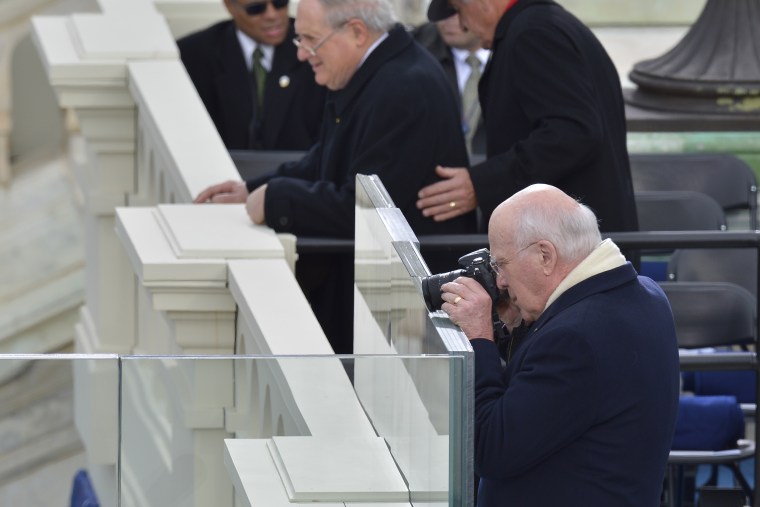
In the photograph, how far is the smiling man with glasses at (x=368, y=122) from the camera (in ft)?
19.0

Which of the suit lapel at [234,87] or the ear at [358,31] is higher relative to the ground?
the ear at [358,31]

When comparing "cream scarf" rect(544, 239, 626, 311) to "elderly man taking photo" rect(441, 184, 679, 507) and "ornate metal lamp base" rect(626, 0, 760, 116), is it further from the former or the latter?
"ornate metal lamp base" rect(626, 0, 760, 116)

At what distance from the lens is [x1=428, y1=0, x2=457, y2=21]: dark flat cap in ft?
19.8

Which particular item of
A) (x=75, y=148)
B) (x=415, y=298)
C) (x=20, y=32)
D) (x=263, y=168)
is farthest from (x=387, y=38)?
(x=20, y=32)

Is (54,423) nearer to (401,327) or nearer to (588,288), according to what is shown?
(401,327)

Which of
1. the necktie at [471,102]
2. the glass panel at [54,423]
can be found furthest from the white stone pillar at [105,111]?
the glass panel at [54,423]

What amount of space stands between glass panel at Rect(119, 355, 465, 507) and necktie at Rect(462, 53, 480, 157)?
4685 mm

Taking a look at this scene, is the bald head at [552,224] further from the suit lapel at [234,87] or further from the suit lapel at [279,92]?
the suit lapel at [234,87]

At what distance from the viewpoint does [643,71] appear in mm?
9164

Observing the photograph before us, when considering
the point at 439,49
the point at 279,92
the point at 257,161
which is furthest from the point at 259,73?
the point at 439,49

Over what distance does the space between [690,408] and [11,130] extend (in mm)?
6266

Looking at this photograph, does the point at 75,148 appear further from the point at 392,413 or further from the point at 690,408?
the point at 392,413

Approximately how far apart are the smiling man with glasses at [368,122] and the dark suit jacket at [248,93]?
1.96m

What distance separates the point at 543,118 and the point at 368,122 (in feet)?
1.66
